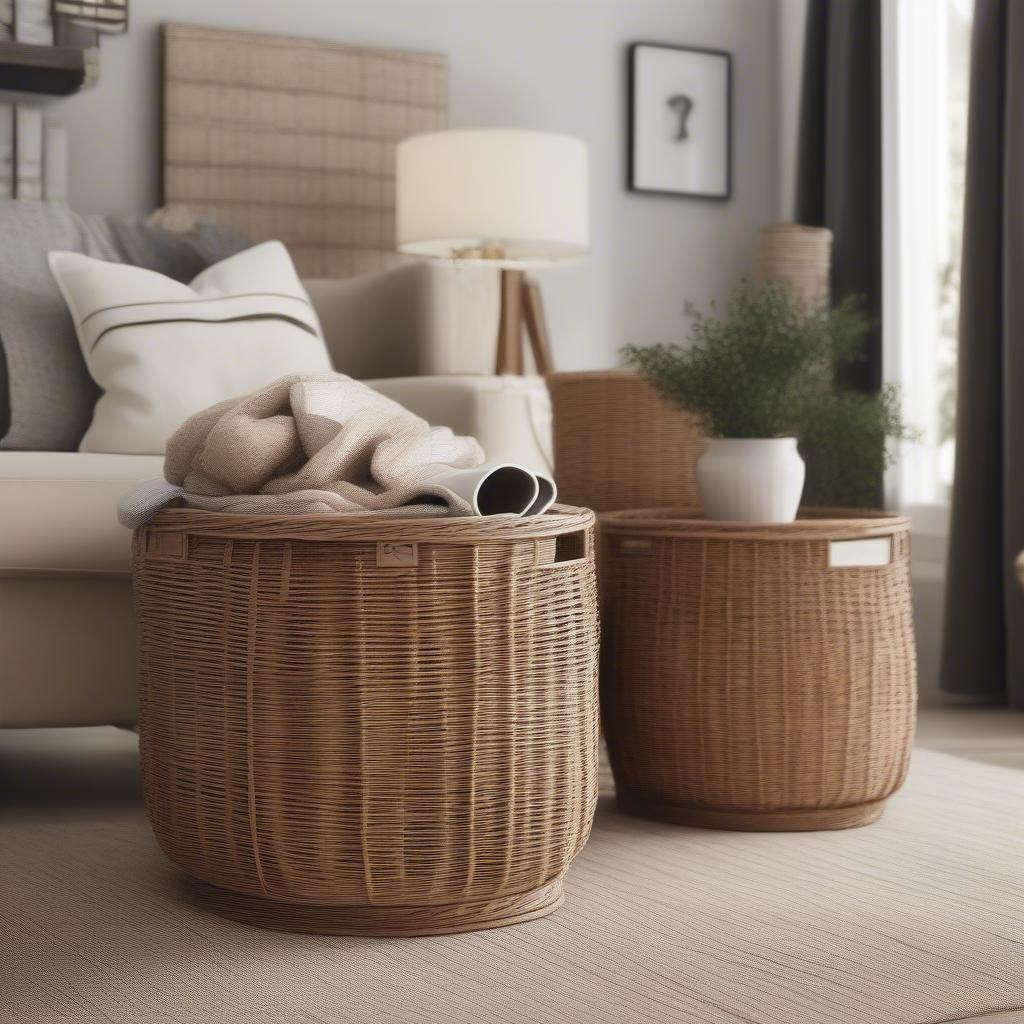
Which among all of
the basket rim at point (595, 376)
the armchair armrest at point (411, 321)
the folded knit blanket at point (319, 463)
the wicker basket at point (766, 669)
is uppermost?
the armchair armrest at point (411, 321)

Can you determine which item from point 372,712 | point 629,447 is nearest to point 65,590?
point 372,712

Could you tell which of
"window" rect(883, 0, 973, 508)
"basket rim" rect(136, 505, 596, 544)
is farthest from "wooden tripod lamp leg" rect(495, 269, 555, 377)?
"basket rim" rect(136, 505, 596, 544)

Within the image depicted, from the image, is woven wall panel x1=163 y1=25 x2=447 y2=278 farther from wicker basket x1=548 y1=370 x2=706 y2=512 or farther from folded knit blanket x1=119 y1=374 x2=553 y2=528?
folded knit blanket x1=119 y1=374 x2=553 y2=528

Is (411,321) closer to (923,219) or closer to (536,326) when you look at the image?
(536,326)

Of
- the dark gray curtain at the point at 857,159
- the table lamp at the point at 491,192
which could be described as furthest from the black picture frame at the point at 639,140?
the table lamp at the point at 491,192

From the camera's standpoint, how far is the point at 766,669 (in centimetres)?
186

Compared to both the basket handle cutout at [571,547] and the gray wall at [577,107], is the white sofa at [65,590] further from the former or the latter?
the gray wall at [577,107]

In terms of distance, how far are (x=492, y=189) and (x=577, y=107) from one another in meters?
0.82

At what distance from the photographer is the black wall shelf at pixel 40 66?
10.1 ft

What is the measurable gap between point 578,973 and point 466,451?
58cm

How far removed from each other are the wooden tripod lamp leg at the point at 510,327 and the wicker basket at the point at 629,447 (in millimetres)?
904

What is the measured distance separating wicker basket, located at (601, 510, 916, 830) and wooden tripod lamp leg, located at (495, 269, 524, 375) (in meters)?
1.57

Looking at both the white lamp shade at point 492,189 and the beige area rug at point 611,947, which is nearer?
the beige area rug at point 611,947

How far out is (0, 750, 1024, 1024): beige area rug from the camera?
49.6 inches
